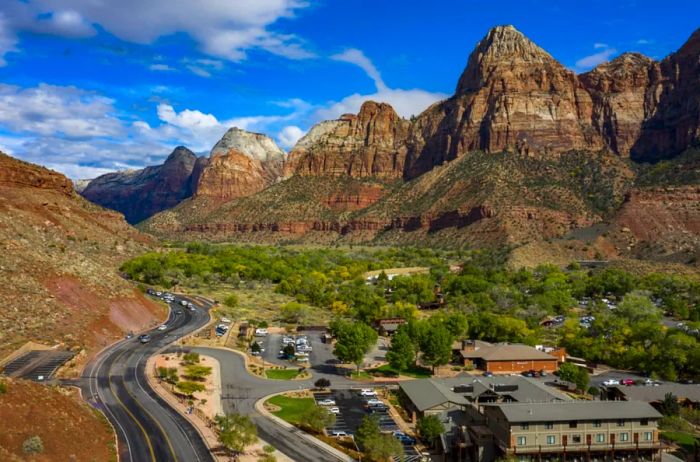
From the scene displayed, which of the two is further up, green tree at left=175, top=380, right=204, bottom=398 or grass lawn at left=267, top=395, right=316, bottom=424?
green tree at left=175, top=380, right=204, bottom=398

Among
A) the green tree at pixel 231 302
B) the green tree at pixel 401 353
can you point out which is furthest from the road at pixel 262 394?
the green tree at pixel 231 302

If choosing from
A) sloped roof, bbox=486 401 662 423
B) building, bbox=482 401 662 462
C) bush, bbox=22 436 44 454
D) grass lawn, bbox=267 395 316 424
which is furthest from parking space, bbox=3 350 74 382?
sloped roof, bbox=486 401 662 423

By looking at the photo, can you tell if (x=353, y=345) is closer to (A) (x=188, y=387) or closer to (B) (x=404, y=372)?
(B) (x=404, y=372)

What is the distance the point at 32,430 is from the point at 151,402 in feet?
44.1

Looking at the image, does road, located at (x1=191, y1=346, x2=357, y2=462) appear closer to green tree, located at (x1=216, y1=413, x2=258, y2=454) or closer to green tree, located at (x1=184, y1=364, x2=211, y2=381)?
green tree, located at (x1=184, y1=364, x2=211, y2=381)

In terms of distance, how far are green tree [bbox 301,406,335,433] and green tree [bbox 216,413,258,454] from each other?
→ 184 inches

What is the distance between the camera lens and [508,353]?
7025 centimetres

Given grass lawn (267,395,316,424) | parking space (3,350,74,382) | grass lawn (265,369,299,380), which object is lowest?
grass lawn (267,395,316,424)

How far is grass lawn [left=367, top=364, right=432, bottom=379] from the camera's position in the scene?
2613 inches

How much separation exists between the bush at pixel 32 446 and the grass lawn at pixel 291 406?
18780 millimetres

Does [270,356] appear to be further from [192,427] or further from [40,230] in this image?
[40,230]

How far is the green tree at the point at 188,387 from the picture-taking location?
52.7 metres

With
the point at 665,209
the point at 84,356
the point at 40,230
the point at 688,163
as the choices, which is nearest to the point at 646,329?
the point at 84,356

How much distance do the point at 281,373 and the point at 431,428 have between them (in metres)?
23.0
